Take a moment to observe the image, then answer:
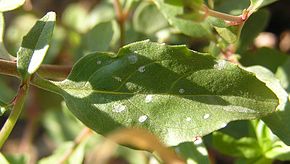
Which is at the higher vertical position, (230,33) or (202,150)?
(230,33)

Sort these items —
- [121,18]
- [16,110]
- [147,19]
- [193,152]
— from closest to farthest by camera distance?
1. [16,110]
2. [193,152]
3. [121,18]
4. [147,19]

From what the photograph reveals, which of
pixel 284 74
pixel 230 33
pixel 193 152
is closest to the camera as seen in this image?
pixel 230 33

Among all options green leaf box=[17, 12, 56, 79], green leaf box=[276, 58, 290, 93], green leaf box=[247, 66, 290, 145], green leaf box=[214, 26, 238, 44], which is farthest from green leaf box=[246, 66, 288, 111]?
green leaf box=[17, 12, 56, 79]

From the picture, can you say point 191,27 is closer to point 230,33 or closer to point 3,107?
point 230,33

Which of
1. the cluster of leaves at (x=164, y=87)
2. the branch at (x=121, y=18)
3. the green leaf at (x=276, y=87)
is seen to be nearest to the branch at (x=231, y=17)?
the cluster of leaves at (x=164, y=87)

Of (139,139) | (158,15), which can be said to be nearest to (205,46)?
(158,15)

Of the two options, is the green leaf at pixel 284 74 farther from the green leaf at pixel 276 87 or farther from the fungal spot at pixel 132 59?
the fungal spot at pixel 132 59

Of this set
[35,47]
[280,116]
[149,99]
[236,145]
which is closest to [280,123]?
[280,116]
